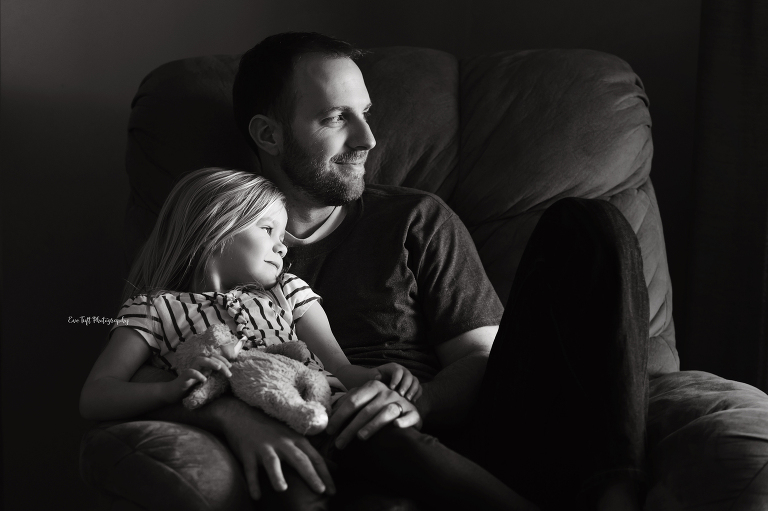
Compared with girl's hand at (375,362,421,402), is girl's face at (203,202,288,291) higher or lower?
higher

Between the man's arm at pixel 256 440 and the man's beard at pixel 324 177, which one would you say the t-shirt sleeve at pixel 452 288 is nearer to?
the man's beard at pixel 324 177

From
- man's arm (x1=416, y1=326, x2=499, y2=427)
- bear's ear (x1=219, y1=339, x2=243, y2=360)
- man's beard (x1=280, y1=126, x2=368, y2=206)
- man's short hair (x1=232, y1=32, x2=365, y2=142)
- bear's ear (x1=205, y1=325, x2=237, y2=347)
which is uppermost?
man's short hair (x1=232, y1=32, x2=365, y2=142)

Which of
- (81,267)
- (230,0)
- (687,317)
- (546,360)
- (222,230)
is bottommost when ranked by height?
(687,317)

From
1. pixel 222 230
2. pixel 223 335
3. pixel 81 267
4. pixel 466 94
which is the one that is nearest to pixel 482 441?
pixel 223 335

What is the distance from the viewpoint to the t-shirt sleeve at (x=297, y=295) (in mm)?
1330

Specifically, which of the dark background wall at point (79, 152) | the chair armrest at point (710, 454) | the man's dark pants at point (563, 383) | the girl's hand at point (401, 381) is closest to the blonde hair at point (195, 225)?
the girl's hand at point (401, 381)

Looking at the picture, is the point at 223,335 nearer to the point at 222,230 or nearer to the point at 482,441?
the point at 222,230

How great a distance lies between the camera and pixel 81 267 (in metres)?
1.96

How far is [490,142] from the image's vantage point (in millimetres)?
1692

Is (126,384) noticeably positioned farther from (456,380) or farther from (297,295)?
(456,380)

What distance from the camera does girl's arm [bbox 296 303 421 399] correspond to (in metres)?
1.19

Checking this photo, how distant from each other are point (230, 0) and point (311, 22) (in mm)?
246

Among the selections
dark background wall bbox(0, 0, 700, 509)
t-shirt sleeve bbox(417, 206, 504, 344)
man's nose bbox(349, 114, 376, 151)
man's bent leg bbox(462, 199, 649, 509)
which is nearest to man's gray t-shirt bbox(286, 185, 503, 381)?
t-shirt sleeve bbox(417, 206, 504, 344)

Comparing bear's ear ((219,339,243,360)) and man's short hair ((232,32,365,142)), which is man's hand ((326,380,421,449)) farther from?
man's short hair ((232,32,365,142))
